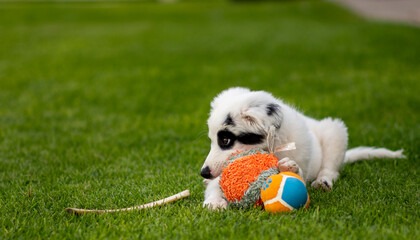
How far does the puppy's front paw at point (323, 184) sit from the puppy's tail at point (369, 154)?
91cm

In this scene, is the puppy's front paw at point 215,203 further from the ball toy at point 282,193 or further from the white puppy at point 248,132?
the ball toy at point 282,193

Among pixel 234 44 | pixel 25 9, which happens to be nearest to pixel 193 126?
pixel 234 44

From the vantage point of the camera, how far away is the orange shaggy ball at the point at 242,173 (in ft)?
9.84

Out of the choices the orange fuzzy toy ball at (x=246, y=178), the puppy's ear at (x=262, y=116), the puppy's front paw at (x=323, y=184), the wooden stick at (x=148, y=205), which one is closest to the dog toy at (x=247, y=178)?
the orange fuzzy toy ball at (x=246, y=178)

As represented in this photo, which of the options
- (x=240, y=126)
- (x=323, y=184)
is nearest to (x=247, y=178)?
(x=240, y=126)

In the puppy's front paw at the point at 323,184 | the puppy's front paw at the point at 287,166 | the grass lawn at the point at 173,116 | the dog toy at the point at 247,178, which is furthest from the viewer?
the puppy's front paw at the point at 323,184

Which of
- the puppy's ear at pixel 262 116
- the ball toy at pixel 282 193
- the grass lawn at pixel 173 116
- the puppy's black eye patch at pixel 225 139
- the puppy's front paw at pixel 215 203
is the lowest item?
the grass lawn at pixel 173 116

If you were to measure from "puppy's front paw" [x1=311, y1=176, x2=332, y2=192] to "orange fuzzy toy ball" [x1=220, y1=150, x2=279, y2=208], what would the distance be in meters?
0.77

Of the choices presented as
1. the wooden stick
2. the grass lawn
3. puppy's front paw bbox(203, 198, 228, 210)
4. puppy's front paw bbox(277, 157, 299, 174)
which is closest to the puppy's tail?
the grass lawn

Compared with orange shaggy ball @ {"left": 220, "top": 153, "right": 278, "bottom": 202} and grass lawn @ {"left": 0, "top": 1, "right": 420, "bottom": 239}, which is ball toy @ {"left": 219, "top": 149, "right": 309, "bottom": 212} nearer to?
orange shaggy ball @ {"left": 220, "top": 153, "right": 278, "bottom": 202}

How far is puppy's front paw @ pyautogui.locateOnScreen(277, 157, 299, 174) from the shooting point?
3.13 m

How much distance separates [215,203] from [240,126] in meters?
0.62

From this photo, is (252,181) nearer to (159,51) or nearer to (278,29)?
(159,51)

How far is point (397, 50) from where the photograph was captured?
436 inches
